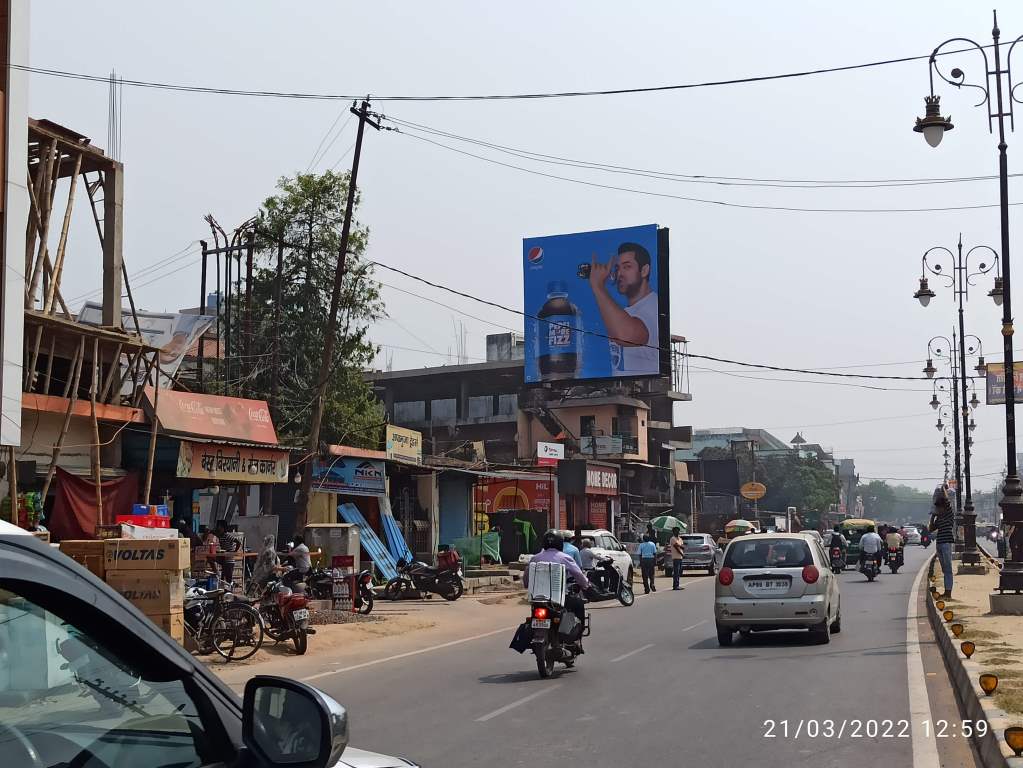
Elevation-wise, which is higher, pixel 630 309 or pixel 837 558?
pixel 630 309

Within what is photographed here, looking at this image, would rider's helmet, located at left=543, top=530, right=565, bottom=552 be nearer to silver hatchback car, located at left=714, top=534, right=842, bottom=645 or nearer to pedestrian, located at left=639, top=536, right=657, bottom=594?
silver hatchback car, located at left=714, top=534, right=842, bottom=645

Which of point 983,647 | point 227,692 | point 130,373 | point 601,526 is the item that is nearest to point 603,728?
point 983,647

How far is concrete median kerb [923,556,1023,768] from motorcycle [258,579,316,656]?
29.9 feet

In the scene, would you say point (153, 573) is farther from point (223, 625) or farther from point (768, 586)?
point (768, 586)

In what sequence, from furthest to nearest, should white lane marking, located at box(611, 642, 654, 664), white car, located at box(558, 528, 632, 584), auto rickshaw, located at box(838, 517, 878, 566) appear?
auto rickshaw, located at box(838, 517, 878, 566) < white car, located at box(558, 528, 632, 584) < white lane marking, located at box(611, 642, 654, 664)

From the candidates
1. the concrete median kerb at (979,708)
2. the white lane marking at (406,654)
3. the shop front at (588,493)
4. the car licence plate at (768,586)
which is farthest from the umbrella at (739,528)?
the concrete median kerb at (979,708)

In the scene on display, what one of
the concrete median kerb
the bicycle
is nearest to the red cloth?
the bicycle

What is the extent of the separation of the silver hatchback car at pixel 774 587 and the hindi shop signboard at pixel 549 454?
32.0 meters

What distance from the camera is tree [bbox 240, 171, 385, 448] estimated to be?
40094mm

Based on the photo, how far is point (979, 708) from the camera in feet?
29.9

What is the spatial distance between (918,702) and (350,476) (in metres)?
22.2

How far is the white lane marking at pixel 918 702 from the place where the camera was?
8.35m

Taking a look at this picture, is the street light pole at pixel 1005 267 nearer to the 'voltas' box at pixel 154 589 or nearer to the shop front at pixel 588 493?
the 'voltas' box at pixel 154 589
